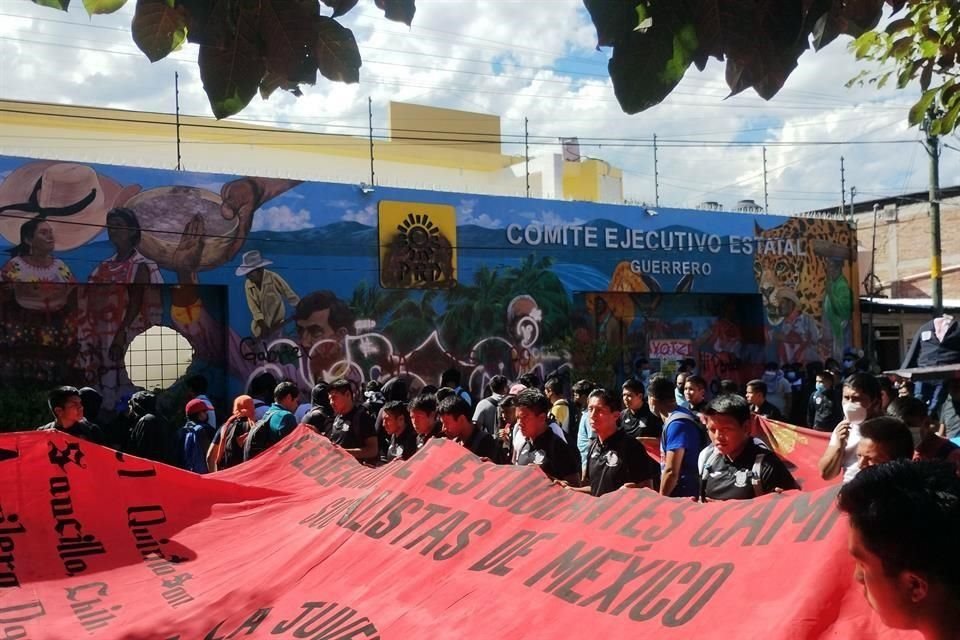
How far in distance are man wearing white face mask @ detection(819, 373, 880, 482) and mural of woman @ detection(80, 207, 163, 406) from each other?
12.2 metres

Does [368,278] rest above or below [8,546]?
above

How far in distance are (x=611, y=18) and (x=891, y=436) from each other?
2.94 metres

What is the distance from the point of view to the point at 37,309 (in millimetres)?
14242

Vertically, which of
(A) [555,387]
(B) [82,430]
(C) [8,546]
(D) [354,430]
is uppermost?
(A) [555,387]

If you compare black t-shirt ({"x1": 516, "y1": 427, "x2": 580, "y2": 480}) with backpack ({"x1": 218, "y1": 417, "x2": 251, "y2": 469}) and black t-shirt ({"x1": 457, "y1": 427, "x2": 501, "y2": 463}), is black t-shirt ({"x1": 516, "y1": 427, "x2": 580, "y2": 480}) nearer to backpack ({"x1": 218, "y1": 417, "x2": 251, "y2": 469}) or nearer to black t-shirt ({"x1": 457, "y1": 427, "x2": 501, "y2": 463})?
black t-shirt ({"x1": 457, "y1": 427, "x2": 501, "y2": 463})

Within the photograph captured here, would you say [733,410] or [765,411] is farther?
[765,411]

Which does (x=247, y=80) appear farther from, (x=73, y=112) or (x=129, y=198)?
(x=73, y=112)

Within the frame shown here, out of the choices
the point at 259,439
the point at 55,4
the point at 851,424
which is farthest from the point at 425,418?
the point at 55,4

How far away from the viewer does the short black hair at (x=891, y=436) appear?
4.25m

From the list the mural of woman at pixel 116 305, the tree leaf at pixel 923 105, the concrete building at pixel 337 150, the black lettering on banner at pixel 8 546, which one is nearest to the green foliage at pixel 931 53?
the tree leaf at pixel 923 105

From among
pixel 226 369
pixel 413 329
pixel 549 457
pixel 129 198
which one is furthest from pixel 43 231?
pixel 549 457

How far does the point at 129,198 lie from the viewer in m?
15.0

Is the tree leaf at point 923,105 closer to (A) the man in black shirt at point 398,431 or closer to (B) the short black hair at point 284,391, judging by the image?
(A) the man in black shirt at point 398,431

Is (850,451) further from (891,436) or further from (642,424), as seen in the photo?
(642,424)
